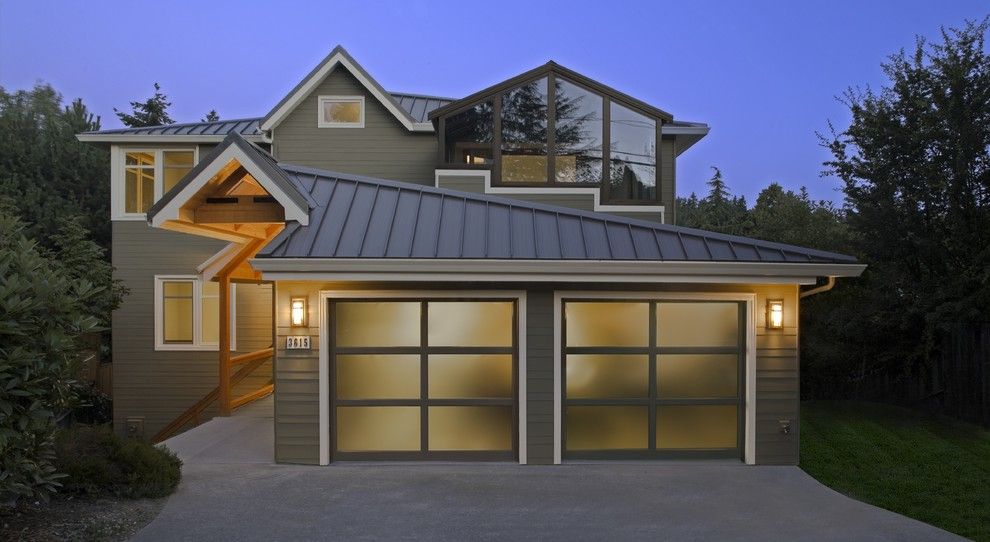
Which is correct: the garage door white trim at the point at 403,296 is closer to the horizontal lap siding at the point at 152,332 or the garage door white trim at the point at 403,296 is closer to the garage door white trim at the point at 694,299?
the garage door white trim at the point at 694,299

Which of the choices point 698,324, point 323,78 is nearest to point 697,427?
point 698,324

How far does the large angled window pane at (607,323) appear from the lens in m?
8.70

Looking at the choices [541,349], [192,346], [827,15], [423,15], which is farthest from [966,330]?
[423,15]

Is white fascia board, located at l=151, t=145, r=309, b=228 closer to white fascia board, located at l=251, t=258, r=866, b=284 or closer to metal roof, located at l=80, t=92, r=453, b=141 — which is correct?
white fascia board, located at l=251, t=258, r=866, b=284

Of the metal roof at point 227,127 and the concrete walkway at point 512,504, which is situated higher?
the metal roof at point 227,127

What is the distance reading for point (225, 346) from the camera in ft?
38.4

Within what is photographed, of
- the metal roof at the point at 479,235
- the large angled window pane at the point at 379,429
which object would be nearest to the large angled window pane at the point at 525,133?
the metal roof at the point at 479,235

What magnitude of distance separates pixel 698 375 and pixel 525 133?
5.62 m

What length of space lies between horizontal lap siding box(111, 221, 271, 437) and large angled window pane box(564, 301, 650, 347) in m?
8.33

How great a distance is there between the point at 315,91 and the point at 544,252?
828 cm

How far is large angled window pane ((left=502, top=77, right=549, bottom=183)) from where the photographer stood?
1252 centimetres

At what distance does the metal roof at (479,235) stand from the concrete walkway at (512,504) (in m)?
2.45

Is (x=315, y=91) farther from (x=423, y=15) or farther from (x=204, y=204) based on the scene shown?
(x=423, y=15)

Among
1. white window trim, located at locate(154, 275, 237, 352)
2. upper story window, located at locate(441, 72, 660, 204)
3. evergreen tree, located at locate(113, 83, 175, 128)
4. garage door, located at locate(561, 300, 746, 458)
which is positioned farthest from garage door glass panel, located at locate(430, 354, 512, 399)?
evergreen tree, located at locate(113, 83, 175, 128)
